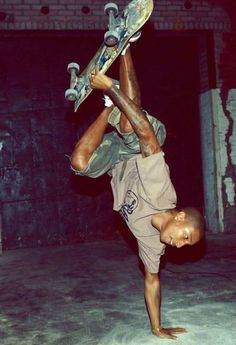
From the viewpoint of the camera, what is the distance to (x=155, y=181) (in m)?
3.54

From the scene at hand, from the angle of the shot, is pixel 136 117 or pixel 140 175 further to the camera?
pixel 140 175

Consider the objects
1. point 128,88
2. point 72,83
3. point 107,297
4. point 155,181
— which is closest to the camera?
point 155,181

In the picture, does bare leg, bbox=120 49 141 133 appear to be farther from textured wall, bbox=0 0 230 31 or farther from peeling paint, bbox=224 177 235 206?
peeling paint, bbox=224 177 235 206

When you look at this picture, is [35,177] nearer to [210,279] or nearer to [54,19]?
[54,19]

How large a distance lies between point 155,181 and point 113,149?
0.95 m

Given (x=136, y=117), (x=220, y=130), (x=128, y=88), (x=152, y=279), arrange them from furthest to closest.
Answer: (x=220, y=130), (x=128, y=88), (x=152, y=279), (x=136, y=117)

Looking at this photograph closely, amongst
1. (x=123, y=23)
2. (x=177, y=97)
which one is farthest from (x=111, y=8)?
(x=177, y=97)

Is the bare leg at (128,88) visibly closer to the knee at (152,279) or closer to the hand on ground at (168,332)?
the knee at (152,279)

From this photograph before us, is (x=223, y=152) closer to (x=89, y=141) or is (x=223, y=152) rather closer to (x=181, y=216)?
(x=89, y=141)

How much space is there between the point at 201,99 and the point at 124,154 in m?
4.22

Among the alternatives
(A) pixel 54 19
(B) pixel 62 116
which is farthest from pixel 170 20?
(B) pixel 62 116

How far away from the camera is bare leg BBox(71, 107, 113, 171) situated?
158 inches

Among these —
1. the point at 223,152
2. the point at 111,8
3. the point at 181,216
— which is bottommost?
the point at 181,216

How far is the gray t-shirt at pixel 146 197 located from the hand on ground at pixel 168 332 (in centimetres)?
52
